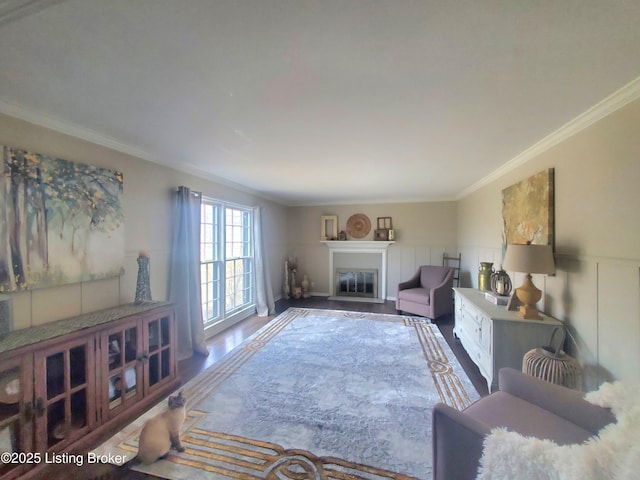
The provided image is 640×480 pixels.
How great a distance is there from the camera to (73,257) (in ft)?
6.65

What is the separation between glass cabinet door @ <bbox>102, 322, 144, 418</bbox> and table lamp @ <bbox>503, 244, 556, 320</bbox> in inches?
128

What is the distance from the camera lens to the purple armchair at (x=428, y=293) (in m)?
4.31

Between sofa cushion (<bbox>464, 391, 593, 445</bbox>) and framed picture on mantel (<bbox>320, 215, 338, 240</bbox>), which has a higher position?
framed picture on mantel (<bbox>320, 215, 338, 240</bbox>)

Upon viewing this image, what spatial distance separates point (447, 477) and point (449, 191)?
470 cm

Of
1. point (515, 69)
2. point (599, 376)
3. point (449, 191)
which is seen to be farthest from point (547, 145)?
point (449, 191)

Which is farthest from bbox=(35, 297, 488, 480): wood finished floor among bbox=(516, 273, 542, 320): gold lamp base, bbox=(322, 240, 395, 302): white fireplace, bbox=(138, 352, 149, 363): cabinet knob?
bbox=(516, 273, 542, 320): gold lamp base

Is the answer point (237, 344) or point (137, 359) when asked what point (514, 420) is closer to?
point (137, 359)

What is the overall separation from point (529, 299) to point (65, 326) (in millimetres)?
3699

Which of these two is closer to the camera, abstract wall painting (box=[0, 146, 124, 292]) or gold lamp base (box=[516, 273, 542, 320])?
abstract wall painting (box=[0, 146, 124, 292])

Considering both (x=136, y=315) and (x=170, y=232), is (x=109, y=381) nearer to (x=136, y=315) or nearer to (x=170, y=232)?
(x=136, y=315)

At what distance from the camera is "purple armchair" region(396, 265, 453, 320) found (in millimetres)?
4309

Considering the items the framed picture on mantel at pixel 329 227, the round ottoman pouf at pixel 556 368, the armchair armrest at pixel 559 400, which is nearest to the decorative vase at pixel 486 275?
the round ottoman pouf at pixel 556 368

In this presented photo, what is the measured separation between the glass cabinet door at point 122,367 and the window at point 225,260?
1519 mm

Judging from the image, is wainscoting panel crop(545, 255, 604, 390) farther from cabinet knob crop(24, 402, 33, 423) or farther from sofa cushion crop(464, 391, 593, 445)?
cabinet knob crop(24, 402, 33, 423)
